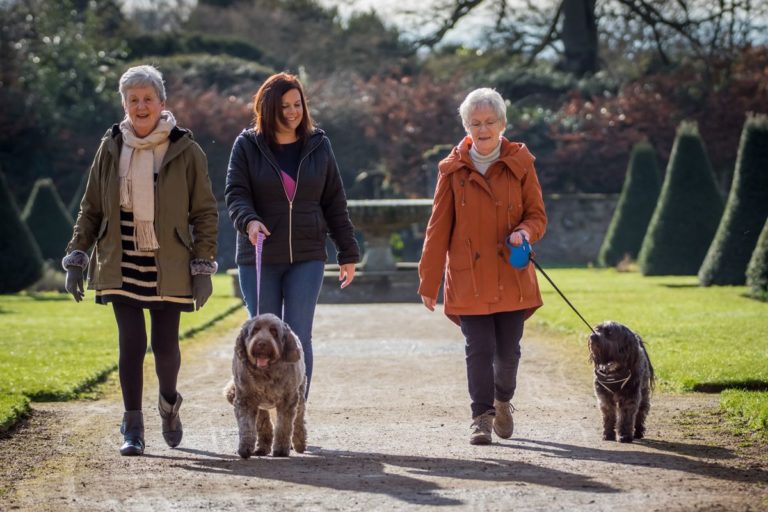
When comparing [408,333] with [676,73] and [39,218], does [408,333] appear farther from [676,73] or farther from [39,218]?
[676,73]

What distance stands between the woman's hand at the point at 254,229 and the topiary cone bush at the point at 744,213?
1307 cm

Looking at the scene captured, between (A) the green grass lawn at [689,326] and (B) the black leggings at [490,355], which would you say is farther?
(A) the green grass lawn at [689,326]

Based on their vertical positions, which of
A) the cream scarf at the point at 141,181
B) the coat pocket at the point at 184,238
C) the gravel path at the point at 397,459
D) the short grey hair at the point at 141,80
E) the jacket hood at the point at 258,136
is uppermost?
the short grey hair at the point at 141,80

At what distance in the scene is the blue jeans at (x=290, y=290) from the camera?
7129 millimetres

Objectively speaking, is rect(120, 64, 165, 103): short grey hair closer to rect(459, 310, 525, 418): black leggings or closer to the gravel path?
the gravel path

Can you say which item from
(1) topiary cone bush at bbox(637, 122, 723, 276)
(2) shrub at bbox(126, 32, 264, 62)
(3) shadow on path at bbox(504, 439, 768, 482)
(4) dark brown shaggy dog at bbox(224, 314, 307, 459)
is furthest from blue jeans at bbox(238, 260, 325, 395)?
(2) shrub at bbox(126, 32, 264, 62)

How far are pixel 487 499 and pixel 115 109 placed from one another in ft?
108

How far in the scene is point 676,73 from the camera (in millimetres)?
34500

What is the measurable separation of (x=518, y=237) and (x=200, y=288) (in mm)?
1596

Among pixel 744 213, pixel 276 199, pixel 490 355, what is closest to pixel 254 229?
pixel 276 199

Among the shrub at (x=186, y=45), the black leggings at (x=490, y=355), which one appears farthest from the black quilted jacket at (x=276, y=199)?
the shrub at (x=186, y=45)

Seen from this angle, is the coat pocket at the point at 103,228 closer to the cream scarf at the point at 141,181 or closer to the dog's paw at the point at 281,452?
the cream scarf at the point at 141,181

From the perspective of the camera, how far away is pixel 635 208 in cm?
2714

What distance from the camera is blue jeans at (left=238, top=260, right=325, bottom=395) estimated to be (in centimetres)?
713
